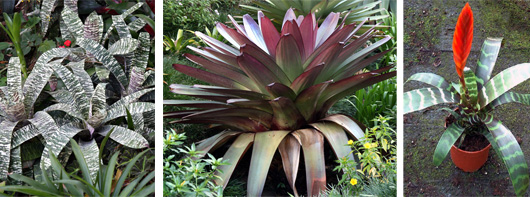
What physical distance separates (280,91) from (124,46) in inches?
30.5

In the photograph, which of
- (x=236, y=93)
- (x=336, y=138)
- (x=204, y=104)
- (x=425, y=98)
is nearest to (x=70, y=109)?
(x=204, y=104)

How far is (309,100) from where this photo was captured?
1.03 metres

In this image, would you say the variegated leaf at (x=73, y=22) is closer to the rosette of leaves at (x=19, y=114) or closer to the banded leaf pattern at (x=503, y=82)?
the rosette of leaves at (x=19, y=114)

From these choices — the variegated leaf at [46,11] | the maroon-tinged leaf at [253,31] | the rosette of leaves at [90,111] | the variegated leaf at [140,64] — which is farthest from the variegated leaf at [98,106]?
the maroon-tinged leaf at [253,31]

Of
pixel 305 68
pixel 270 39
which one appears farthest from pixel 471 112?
pixel 270 39

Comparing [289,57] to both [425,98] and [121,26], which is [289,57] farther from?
[121,26]

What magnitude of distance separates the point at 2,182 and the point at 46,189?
11.5 inches

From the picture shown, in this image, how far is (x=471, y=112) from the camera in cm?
111

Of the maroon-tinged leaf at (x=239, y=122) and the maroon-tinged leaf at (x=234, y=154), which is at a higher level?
the maroon-tinged leaf at (x=239, y=122)

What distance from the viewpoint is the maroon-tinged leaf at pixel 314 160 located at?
973mm

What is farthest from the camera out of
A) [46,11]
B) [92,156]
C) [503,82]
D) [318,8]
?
[46,11]

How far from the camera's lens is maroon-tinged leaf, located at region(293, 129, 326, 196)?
3.19 ft

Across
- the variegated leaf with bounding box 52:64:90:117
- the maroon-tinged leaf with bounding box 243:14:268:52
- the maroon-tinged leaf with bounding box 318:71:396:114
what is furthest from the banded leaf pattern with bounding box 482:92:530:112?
the variegated leaf with bounding box 52:64:90:117

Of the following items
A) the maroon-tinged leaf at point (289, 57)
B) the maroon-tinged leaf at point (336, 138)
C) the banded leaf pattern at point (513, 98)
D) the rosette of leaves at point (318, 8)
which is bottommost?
the maroon-tinged leaf at point (336, 138)
